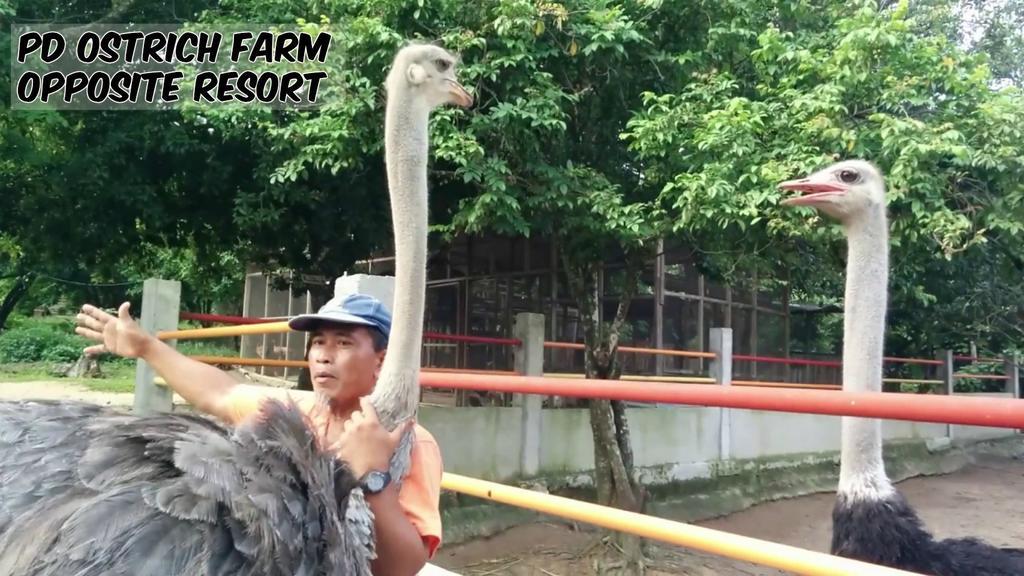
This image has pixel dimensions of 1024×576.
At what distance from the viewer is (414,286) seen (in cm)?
197

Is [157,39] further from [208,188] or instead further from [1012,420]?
[1012,420]

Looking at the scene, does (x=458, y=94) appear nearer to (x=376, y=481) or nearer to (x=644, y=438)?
(x=376, y=481)

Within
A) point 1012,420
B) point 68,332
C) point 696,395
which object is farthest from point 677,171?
point 68,332

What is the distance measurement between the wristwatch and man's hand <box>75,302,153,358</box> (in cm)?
74

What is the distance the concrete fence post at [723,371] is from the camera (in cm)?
726

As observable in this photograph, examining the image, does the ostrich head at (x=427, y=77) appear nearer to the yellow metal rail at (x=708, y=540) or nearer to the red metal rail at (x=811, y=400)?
the red metal rail at (x=811, y=400)

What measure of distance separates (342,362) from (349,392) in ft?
0.19

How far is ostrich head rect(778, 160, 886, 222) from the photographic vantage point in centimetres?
283

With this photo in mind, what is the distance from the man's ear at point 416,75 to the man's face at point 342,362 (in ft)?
2.97

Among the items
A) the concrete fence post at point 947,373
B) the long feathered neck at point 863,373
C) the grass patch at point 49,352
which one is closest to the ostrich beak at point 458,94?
the long feathered neck at point 863,373

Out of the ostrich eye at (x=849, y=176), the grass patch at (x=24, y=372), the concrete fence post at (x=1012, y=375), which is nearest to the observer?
the ostrich eye at (x=849, y=176)

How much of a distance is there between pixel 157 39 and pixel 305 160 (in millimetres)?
1836

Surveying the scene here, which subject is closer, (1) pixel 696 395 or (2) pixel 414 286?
(1) pixel 696 395

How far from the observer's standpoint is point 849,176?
9.68 feet
